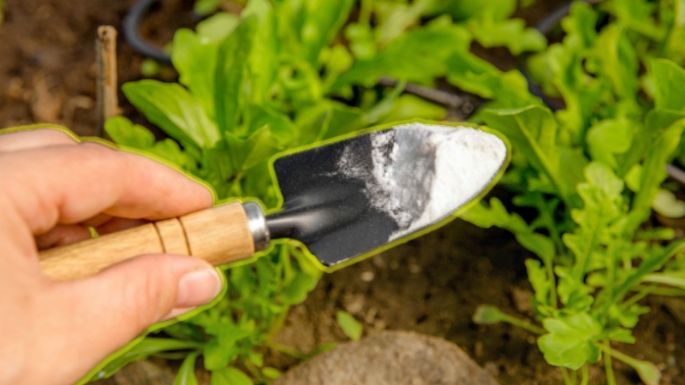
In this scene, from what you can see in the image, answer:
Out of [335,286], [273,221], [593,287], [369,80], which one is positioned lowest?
[593,287]

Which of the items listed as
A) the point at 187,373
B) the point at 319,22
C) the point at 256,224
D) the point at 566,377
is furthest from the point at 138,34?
the point at 566,377

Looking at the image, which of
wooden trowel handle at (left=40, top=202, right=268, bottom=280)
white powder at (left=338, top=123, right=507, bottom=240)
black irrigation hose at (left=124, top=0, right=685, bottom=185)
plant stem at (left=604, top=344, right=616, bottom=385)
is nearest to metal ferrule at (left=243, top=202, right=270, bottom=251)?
wooden trowel handle at (left=40, top=202, right=268, bottom=280)

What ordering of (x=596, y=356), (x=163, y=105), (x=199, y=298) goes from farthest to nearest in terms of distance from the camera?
(x=163, y=105), (x=596, y=356), (x=199, y=298)

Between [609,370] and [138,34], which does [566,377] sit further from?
[138,34]

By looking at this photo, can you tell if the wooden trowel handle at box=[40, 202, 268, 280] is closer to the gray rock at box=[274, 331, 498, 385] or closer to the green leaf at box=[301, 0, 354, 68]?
the gray rock at box=[274, 331, 498, 385]

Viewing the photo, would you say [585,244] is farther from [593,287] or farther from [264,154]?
[264,154]

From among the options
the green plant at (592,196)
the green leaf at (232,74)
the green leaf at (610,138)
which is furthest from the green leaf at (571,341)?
the green leaf at (232,74)

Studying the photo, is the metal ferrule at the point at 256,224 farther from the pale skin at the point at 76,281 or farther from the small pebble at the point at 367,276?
the small pebble at the point at 367,276

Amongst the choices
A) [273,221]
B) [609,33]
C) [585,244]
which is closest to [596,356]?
[585,244]
